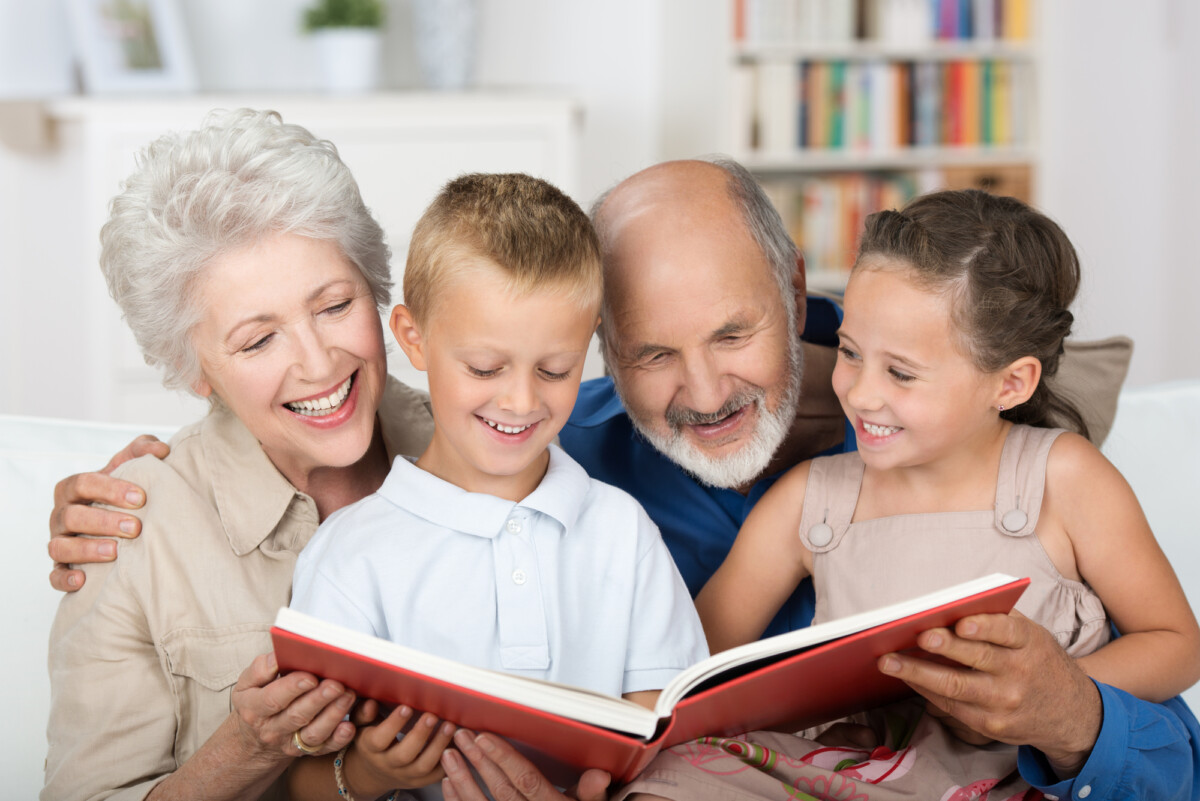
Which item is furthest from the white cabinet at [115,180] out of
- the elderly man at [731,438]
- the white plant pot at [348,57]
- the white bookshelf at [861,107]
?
the elderly man at [731,438]

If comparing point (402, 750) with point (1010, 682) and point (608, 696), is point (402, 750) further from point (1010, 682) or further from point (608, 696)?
point (1010, 682)

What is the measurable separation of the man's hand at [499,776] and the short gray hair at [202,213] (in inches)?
24.3

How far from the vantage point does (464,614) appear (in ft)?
4.01

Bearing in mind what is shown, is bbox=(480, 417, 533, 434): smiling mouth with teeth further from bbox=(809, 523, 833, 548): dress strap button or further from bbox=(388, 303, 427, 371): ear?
bbox=(809, 523, 833, 548): dress strap button

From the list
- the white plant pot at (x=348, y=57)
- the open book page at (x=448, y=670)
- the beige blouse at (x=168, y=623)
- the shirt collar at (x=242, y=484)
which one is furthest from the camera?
the white plant pot at (x=348, y=57)

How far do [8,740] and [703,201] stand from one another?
3.94 feet

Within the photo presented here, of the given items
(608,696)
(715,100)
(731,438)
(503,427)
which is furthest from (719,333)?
(715,100)

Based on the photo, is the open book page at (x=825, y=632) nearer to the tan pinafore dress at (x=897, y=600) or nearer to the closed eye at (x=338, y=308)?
the tan pinafore dress at (x=897, y=600)

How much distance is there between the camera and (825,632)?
0.99m

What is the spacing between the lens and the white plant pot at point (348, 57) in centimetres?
373

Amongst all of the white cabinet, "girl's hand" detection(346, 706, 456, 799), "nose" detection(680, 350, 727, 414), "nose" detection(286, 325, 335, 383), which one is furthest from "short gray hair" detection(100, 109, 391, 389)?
the white cabinet

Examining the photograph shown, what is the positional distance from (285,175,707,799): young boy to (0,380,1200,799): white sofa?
53 cm

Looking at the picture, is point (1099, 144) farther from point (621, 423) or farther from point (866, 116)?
point (621, 423)

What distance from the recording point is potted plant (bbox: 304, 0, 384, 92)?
373 centimetres
